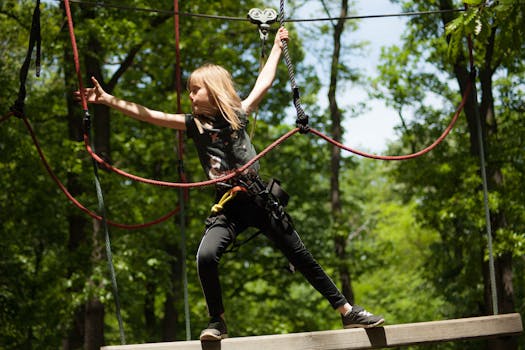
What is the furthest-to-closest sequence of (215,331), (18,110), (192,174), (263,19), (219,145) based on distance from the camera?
1. (192,174)
2. (18,110)
3. (263,19)
4. (219,145)
5. (215,331)

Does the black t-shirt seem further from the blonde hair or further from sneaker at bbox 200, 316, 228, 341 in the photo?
sneaker at bbox 200, 316, 228, 341

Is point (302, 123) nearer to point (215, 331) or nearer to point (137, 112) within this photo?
point (137, 112)

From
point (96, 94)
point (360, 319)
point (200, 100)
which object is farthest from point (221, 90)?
point (360, 319)

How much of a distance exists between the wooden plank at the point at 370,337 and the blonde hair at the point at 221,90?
1094 mm

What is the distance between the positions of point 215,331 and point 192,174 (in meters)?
11.5

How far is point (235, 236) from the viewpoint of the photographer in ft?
Answer: 11.5

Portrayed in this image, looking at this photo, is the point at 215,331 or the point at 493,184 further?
the point at 493,184

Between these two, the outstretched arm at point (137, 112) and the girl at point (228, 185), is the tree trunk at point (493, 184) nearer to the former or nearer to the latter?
the girl at point (228, 185)

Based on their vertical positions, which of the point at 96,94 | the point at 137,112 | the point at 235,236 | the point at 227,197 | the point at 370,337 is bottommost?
the point at 370,337

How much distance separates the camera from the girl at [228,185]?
135 inches

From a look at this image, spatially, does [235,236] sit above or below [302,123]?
below

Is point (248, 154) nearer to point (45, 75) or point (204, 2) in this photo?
point (204, 2)

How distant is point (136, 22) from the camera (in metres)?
11.0

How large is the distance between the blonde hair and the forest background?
382cm
